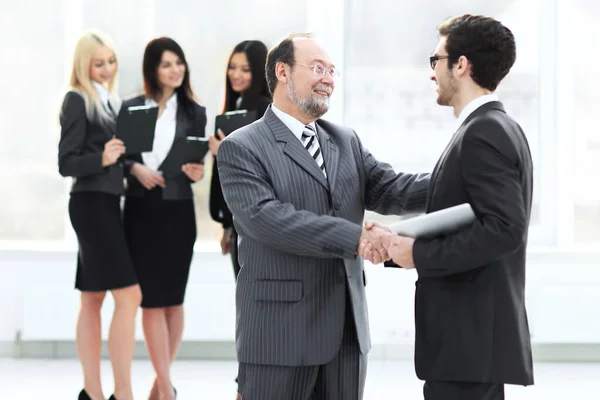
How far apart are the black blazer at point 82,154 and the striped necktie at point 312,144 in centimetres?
180

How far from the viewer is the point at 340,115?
6.07 m

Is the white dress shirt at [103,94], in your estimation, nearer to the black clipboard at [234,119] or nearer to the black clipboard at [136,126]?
the black clipboard at [136,126]

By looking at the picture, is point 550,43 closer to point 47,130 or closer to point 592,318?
point 592,318

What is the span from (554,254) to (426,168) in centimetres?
99

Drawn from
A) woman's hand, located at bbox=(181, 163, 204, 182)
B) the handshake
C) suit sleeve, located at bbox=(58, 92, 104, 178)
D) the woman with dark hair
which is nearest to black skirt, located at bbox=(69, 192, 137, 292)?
suit sleeve, located at bbox=(58, 92, 104, 178)

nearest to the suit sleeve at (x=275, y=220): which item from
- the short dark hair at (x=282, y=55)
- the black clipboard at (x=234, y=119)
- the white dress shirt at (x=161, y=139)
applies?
A: the short dark hair at (x=282, y=55)

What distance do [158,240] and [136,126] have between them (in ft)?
1.96

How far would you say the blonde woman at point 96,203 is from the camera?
4.34 metres

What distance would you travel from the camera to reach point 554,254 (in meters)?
5.90

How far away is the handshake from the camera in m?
2.45

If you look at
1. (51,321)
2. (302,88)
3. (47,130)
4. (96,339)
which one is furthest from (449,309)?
(47,130)

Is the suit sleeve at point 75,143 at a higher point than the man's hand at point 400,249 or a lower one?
higher

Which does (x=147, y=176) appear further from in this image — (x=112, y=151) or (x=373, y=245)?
(x=373, y=245)

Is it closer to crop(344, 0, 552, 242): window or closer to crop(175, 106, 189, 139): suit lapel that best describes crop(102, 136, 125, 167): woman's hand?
crop(175, 106, 189, 139): suit lapel
